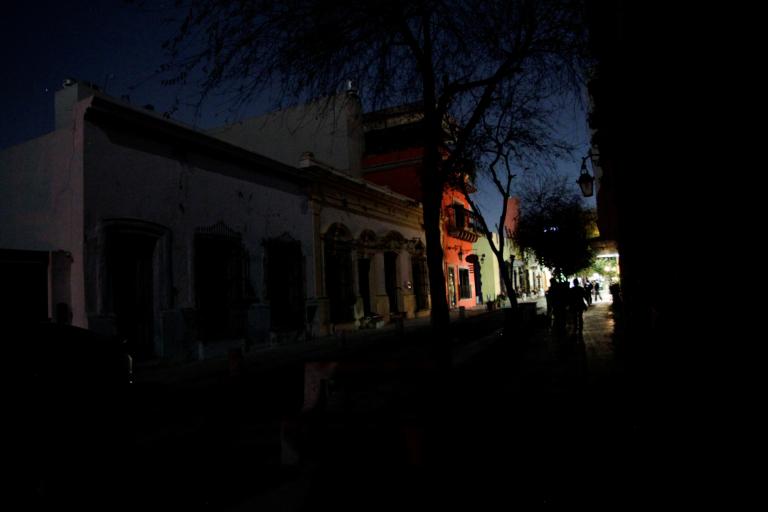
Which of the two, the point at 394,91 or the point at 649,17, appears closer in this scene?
the point at 649,17

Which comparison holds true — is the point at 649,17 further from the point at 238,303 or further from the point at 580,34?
the point at 238,303

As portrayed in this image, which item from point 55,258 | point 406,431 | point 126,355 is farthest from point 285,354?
point 406,431

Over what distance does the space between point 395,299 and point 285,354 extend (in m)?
10.8

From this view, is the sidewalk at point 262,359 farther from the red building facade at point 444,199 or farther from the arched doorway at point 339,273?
the red building facade at point 444,199

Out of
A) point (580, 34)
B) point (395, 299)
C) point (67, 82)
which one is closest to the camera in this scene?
point (580, 34)

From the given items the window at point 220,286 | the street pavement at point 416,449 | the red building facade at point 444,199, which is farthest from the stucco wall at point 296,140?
the street pavement at point 416,449

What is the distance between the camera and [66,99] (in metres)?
10.8

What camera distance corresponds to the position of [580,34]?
6234 millimetres

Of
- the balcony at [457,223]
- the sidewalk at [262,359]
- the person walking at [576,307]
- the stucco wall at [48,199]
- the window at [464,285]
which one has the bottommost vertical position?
the sidewalk at [262,359]

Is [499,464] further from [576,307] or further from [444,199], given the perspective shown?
[444,199]

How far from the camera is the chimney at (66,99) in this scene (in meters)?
10.7

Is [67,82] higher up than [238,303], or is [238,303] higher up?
[67,82]

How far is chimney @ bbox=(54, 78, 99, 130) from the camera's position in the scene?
35.2 feet

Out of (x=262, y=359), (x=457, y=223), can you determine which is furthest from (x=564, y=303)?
(x=457, y=223)
